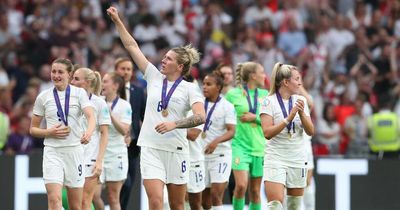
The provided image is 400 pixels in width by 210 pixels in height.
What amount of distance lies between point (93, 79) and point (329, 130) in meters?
8.38

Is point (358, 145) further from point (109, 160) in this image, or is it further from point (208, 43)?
point (109, 160)

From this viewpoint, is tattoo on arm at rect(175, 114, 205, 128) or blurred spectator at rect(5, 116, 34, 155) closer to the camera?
tattoo on arm at rect(175, 114, 205, 128)

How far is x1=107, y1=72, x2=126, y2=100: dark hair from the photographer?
52.6 ft

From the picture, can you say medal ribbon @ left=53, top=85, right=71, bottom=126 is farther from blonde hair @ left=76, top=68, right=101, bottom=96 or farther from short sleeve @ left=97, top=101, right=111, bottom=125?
blonde hair @ left=76, top=68, right=101, bottom=96

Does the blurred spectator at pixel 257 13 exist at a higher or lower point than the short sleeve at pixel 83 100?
higher

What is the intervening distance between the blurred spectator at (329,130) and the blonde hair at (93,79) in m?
7.86

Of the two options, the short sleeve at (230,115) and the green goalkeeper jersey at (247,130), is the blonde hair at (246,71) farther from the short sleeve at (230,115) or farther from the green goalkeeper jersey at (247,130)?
the short sleeve at (230,115)

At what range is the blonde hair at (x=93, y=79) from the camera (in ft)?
49.7

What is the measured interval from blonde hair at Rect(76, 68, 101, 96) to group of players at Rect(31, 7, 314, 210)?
16 millimetres

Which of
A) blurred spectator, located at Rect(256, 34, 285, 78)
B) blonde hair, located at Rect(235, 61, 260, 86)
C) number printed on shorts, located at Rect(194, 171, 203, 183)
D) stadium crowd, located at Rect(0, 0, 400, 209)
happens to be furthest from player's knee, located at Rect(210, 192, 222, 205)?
blurred spectator, located at Rect(256, 34, 285, 78)

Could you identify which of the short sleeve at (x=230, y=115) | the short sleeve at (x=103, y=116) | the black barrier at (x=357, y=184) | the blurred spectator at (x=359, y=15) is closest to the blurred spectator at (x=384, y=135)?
the black barrier at (x=357, y=184)

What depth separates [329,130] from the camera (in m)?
22.5

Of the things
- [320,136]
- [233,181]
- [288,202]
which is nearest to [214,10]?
[320,136]

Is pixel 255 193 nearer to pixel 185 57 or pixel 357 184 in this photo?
pixel 185 57
